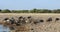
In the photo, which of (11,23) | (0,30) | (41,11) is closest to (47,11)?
(41,11)

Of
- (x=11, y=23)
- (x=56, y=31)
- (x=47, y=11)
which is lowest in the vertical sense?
(x=47, y=11)

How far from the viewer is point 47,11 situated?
83.9 m

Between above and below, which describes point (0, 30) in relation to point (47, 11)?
above

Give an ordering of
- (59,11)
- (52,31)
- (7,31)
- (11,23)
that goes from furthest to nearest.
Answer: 1. (59,11)
2. (11,23)
3. (7,31)
4. (52,31)

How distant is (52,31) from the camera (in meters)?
29.2

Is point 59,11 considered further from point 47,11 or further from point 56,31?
point 56,31

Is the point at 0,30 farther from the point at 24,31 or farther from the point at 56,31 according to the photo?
the point at 56,31

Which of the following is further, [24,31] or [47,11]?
[47,11]

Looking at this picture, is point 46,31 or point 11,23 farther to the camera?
point 11,23

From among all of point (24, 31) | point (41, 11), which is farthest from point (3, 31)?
point (41, 11)

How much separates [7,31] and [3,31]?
1.50 ft

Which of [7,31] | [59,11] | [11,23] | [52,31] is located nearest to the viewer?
[52,31]

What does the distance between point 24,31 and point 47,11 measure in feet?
175

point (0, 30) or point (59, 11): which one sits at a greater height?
point (0, 30)
